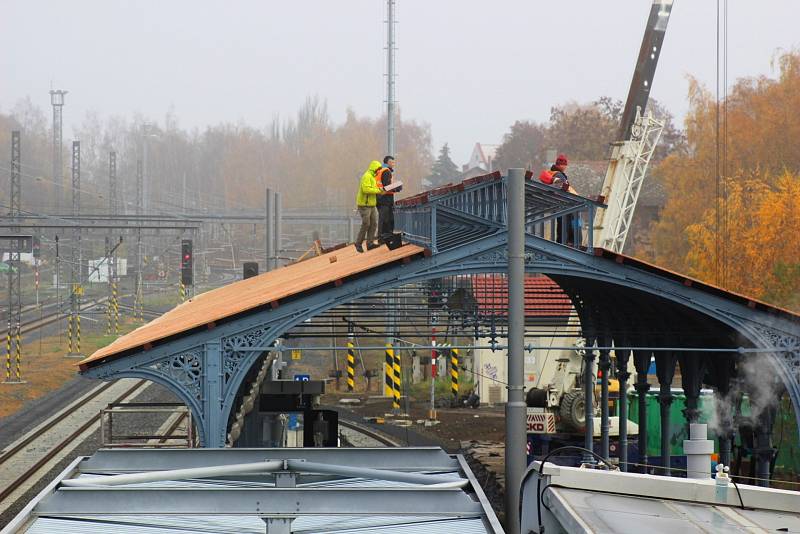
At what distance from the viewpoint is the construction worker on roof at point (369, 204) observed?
18.5 meters

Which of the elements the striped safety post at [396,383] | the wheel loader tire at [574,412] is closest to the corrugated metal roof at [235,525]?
the wheel loader tire at [574,412]

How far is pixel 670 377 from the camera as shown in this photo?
69.1 ft

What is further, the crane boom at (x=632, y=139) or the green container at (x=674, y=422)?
the crane boom at (x=632, y=139)

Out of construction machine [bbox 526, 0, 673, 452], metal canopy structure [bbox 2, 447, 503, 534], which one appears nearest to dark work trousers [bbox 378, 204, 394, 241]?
metal canopy structure [bbox 2, 447, 503, 534]

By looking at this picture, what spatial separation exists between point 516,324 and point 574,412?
54.6ft

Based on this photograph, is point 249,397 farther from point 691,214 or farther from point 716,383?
point 691,214

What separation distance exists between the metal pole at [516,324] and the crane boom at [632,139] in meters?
24.6

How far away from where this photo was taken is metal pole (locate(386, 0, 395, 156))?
3319cm

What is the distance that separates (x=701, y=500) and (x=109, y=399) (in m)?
31.2

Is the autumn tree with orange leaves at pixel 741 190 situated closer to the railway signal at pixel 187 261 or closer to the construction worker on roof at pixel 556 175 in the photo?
the railway signal at pixel 187 261

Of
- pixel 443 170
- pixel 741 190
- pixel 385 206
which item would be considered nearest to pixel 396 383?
pixel 385 206

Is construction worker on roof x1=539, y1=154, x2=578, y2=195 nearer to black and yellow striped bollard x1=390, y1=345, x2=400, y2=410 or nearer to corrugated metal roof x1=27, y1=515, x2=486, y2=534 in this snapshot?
corrugated metal roof x1=27, y1=515, x2=486, y2=534

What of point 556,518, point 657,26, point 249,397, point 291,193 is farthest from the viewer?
point 291,193

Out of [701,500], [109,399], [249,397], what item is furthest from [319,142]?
[701,500]
